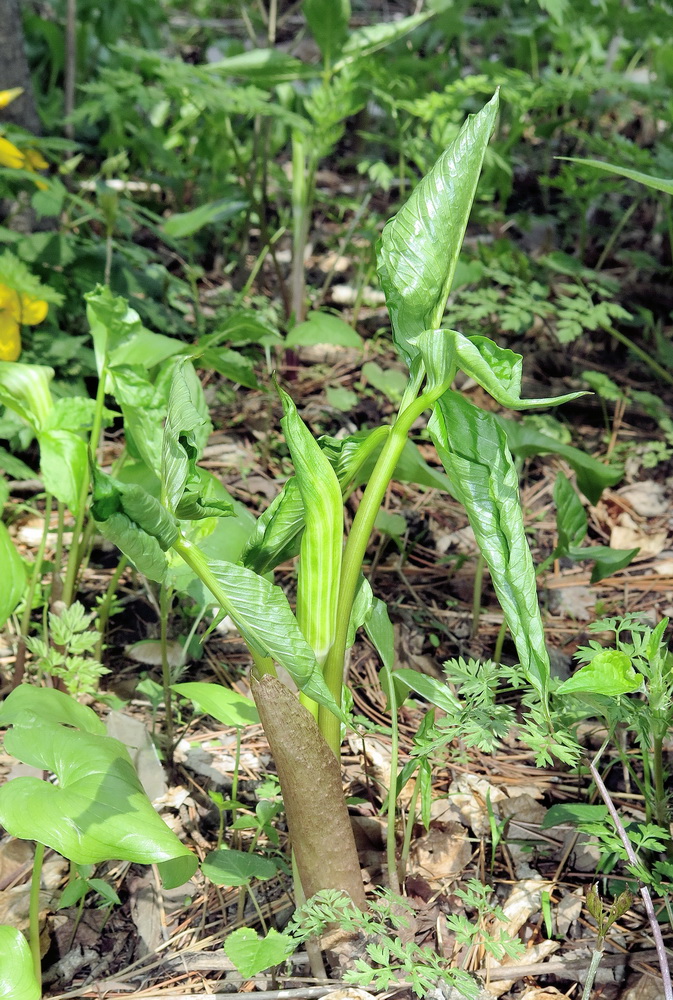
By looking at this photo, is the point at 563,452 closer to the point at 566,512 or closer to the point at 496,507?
the point at 566,512

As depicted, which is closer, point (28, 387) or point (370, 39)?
point (28, 387)

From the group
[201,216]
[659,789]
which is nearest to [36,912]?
[659,789]

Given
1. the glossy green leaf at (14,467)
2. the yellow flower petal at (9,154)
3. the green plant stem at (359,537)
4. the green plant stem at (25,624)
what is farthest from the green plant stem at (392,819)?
the yellow flower petal at (9,154)

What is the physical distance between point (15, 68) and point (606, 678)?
2587 millimetres

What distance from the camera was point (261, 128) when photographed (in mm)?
3049

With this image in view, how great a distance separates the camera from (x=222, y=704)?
4.22ft

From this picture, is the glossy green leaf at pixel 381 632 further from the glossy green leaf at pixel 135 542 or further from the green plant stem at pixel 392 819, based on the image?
the glossy green leaf at pixel 135 542

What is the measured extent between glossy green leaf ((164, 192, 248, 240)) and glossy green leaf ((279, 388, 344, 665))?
1680mm

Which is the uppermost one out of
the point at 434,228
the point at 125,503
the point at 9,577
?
the point at 434,228

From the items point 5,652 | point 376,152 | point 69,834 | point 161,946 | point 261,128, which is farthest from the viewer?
point 376,152

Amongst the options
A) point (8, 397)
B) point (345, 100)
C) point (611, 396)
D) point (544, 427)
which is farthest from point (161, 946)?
point (345, 100)

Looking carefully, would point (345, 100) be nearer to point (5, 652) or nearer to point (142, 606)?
point (142, 606)

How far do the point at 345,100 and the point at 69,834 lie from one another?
2.28 meters

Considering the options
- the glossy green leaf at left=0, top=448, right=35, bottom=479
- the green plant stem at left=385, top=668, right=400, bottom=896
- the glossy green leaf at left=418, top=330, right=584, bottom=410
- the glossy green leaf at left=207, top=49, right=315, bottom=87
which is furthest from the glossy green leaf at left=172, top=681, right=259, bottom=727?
the glossy green leaf at left=207, top=49, right=315, bottom=87
